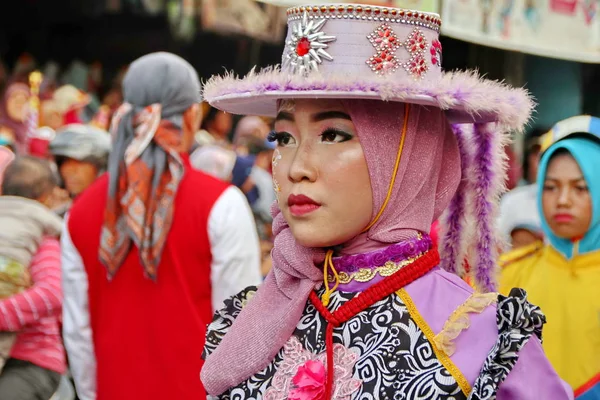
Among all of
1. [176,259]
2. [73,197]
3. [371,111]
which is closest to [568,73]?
[73,197]

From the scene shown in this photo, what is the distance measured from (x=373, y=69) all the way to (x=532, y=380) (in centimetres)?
81

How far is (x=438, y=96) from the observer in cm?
212

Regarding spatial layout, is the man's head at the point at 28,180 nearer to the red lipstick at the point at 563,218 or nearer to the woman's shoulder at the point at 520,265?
the woman's shoulder at the point at 520,265

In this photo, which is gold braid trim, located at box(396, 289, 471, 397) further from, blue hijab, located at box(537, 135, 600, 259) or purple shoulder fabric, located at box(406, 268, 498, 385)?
blue hijab, located at box(537, 135, 600, 259)

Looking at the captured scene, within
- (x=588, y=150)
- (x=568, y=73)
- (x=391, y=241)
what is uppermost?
(x=391, y=241)

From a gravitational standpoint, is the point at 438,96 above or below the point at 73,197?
above

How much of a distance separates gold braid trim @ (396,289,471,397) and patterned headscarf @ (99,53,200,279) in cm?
194

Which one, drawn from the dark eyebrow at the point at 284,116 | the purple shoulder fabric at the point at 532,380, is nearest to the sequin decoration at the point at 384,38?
the dark eyebrow at the point at 284,116

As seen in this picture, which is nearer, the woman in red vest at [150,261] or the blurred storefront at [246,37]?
the woman in red vest at [150,261]

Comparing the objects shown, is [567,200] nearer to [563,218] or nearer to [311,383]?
[563,218]

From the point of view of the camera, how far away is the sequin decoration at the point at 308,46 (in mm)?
2203

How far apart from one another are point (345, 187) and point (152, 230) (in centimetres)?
195

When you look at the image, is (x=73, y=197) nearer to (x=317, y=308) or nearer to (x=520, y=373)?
(x=317, y=308)

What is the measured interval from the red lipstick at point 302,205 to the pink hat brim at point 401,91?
0.24 meters
